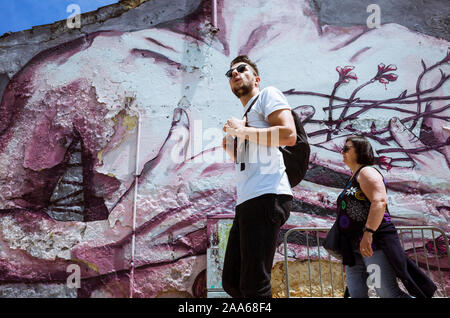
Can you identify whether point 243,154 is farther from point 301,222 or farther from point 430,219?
point 430,219

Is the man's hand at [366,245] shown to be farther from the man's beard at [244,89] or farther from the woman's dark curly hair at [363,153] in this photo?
the man's beard at [244,89]

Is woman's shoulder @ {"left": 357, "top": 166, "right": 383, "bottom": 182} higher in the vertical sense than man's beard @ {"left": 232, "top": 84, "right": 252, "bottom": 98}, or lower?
lower

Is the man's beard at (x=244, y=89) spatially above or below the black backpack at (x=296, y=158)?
above

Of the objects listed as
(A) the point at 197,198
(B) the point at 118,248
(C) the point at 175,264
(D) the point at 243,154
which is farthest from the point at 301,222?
(D) the point at 243,154

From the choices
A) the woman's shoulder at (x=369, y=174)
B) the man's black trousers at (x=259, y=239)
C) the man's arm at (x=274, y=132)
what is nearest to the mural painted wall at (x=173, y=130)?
the woman's shoulder at (x=369, y=174)

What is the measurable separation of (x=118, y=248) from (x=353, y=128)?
3.07 meters

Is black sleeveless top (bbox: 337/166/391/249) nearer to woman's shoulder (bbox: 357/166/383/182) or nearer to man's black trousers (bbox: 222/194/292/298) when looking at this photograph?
woman's shoulder (bbox: 357/166/383/182)

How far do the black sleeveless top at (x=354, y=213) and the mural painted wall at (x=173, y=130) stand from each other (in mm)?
1721

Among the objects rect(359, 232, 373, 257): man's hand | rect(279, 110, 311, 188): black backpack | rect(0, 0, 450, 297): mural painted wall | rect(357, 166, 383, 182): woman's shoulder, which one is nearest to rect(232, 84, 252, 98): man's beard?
rect(279, 110, 311, 188): black backpack

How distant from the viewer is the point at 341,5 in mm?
4762

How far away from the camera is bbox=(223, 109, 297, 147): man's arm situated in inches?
67.8

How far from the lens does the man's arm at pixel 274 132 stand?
5.65ft

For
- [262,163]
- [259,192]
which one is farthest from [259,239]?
[262,163]

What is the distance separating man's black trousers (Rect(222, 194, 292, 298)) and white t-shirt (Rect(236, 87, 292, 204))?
5 cm
